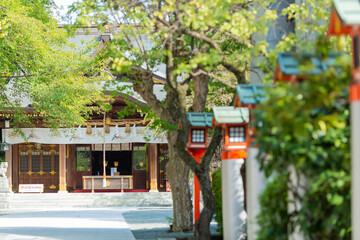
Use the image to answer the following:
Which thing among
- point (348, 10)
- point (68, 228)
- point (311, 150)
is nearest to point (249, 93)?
point (311, 150)

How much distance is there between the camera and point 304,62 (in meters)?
5.37

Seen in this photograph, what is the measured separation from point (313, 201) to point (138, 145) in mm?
26705

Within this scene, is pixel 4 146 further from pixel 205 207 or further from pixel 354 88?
pixel 354 88

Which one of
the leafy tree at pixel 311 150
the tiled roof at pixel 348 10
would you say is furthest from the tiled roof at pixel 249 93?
the tiled roof at pixel 348 10

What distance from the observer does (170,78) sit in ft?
36.4

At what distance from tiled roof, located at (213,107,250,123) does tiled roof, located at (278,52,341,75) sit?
4.54 metres

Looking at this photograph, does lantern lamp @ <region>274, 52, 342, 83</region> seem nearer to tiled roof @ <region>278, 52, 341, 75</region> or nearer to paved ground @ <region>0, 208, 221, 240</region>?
tiled roof @ <region>278, 52, 341, 75</region>

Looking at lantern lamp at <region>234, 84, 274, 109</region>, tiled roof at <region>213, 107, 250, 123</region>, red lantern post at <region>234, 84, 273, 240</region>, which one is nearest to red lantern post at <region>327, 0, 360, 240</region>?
lantern lamp at <region>234, 84, 274, 109</region>

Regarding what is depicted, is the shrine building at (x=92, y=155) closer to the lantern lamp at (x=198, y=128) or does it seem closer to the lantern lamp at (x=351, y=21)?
the lantern lamp at (x=198, y=128)

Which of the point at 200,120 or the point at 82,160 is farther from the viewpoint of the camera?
the point at 82,160

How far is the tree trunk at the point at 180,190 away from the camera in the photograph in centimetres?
1518

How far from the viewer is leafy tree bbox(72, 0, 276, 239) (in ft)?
29.9

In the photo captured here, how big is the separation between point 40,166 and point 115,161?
12.8 feet

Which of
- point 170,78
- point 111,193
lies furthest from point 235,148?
point 111,193
